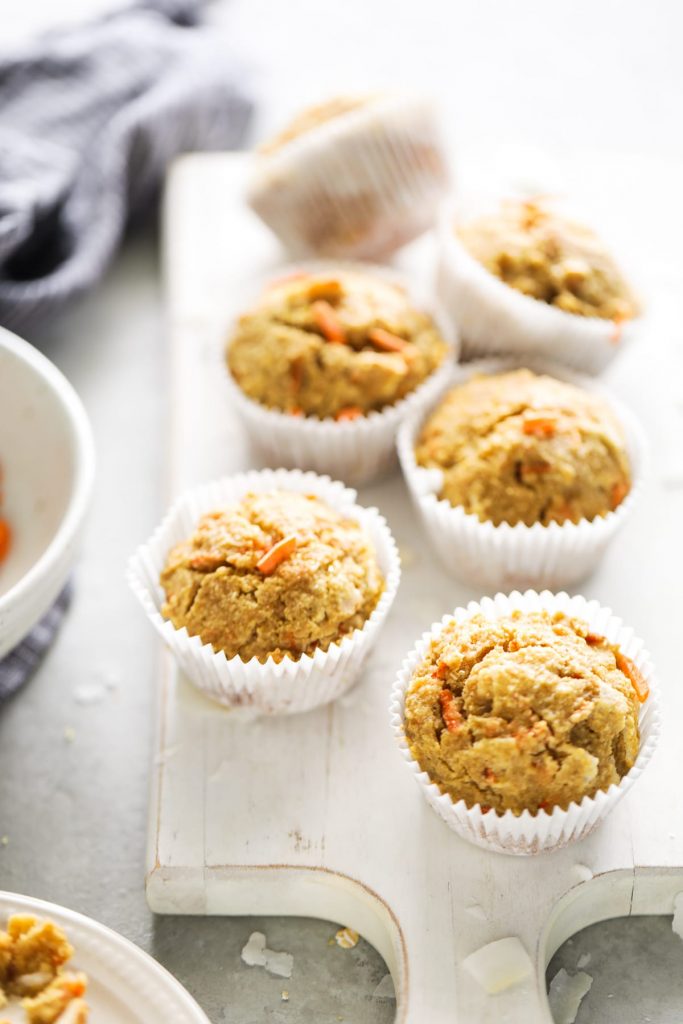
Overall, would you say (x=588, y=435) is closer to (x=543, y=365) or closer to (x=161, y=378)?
(x=543, y=365)

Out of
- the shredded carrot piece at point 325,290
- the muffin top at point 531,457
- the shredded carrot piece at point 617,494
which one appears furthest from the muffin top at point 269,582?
the shredded carrot piece at point 325,290

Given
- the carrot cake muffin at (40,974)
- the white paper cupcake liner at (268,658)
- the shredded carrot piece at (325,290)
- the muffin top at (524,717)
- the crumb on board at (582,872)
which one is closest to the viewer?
the carrot cake muffin at (40,974)

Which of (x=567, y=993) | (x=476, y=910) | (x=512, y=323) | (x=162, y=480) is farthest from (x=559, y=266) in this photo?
(x=567, y=993)

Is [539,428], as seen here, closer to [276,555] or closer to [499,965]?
[276,555]

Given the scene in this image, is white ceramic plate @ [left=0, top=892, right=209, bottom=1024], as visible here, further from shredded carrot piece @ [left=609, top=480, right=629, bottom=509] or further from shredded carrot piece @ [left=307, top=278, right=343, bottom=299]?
shredded carrot piece @ [left=307, top=278, right=343, bottom=299]

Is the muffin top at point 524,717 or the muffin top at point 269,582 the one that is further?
the muffin top at point 269,582

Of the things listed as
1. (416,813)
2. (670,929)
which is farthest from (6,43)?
(670,929)

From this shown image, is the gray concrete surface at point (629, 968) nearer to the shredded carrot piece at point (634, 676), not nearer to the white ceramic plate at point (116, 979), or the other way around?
the shredded carrot piece at point (634, 676)
